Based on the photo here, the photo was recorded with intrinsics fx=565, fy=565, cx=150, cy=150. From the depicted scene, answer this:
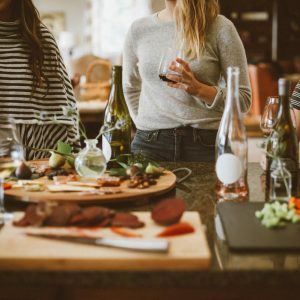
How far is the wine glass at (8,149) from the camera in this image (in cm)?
118

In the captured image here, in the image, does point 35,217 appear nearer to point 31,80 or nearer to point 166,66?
point 166,66

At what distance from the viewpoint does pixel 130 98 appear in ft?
7.55

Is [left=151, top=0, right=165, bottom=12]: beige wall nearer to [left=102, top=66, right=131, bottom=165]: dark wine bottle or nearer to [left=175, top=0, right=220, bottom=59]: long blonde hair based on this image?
[left=175, top=0, right=220, bottom=59]: long blonde hair

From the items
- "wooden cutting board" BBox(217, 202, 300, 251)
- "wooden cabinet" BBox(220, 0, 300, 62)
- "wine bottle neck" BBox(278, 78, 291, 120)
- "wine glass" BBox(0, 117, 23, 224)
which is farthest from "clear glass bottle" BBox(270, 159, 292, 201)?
"wooden cabinet" BBox(220, 0, 300, 62)

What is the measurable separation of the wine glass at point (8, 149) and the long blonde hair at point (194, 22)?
0.89 metres

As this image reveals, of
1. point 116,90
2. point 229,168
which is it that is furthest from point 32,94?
point 229,168

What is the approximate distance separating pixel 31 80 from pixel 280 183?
0.99 meters

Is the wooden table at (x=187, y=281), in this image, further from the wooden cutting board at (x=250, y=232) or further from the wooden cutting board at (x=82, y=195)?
the wooden cutting board at (x=82, y=195)

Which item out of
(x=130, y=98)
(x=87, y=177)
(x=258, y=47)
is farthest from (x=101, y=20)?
(x=87, y=177)

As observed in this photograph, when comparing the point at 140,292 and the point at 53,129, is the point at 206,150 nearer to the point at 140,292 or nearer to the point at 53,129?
the point at 53,129

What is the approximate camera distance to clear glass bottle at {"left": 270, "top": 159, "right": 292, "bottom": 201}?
49.2 inches

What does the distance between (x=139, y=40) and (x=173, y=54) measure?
1.14ft

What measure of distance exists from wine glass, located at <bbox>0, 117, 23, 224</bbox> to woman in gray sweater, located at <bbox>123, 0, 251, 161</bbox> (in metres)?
0.77

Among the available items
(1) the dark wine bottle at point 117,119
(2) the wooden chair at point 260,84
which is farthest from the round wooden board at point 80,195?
(2) the wooden chair at point 260,84
